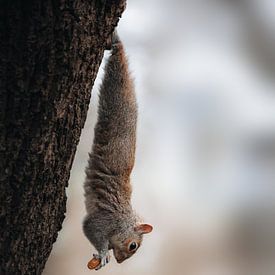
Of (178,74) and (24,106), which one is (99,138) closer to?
(24,106)

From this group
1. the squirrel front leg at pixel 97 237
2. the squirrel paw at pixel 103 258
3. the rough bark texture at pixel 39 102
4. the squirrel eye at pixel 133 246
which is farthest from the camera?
the squirrel eye at pixel 133 246

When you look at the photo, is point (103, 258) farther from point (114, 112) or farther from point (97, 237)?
point (114, 112)

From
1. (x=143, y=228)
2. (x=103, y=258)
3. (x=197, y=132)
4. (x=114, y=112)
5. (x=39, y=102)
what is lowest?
(x=103, y=258)

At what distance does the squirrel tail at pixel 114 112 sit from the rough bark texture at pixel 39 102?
881 millimetres

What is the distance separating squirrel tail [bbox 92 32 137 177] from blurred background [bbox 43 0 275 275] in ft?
4.23

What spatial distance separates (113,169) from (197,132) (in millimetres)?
1690

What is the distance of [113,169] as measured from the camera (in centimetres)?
231

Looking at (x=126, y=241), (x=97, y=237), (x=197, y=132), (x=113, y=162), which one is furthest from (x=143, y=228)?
(x=197, y=132)

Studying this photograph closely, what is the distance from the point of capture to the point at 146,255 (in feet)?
12.6

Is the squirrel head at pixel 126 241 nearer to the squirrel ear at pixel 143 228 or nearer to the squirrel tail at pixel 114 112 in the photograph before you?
the squirrel ear at pixel 143 228

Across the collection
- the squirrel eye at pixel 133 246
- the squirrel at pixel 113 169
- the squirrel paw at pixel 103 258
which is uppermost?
the squirrel at pixel 113 169

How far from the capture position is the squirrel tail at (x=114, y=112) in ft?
7.27

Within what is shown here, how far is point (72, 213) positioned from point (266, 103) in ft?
4.81

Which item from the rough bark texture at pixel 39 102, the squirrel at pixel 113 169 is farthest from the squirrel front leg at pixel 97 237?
the rough bark texture at pixel 39 102
